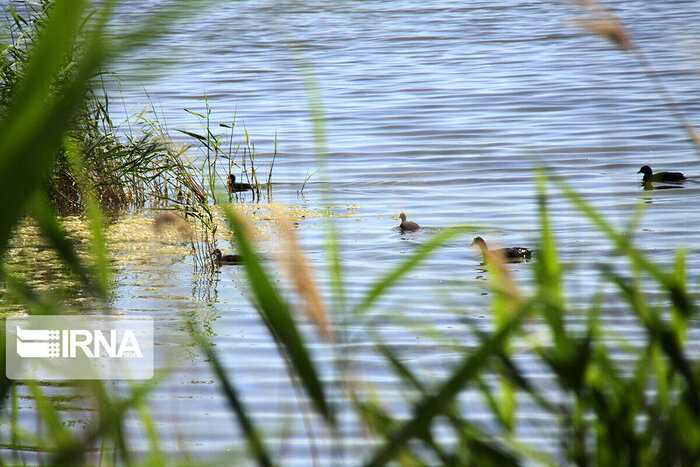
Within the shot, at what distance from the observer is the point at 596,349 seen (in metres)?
1.65

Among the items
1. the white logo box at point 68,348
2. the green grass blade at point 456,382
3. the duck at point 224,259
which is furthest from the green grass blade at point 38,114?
the duck at point 224,259

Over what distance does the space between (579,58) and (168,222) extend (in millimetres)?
17105

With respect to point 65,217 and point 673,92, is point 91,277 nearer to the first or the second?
point 65,217

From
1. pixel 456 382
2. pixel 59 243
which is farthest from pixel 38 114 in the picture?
pixel 456 382

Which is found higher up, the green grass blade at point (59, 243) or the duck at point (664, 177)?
the green grass blade at point (59, 243)

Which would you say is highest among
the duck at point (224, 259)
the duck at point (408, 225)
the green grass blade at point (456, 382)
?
the green grass blade at point (456, 382)

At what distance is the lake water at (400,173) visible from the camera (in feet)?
9.89

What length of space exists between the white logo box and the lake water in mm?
142

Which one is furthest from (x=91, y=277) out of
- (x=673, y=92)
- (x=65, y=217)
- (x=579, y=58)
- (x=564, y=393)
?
(x=579, y=58)

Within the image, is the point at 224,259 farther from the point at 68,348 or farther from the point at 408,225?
the point at 68,348

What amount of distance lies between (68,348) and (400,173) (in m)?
8.31

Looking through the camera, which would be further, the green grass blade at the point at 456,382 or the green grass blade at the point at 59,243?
the green grass blade at the point at 456,382

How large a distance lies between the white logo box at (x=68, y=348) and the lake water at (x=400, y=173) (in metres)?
0.14

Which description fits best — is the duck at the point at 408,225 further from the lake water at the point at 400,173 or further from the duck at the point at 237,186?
the duck at the point at 237,186
